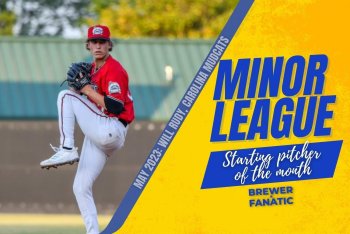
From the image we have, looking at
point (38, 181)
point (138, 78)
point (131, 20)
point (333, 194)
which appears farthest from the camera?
point (131, 20)

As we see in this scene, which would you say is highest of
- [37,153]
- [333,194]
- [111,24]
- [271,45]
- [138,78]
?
[111,24]

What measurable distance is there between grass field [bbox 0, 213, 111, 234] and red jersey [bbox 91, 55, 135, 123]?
10.0 ft

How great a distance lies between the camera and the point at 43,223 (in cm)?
1461

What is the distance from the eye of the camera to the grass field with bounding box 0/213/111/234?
12594 mm

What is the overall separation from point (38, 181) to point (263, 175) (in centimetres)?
819

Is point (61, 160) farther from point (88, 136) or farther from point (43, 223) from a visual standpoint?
point (43, 223)

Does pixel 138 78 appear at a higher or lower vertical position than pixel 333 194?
higher

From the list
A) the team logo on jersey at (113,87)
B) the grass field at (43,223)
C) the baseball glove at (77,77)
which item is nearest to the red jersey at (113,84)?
the team logo on jersey at (113,87)

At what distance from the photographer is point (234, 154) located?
898cm

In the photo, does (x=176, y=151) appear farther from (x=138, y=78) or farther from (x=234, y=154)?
(x=138, y=78)

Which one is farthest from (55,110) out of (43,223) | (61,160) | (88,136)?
(61,160)

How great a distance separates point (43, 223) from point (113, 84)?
5.72 m

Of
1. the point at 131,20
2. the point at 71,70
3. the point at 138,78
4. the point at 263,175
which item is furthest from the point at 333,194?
the point at 131,20

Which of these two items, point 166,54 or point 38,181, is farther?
point 166,54
